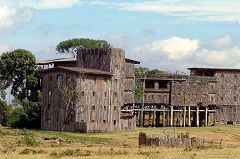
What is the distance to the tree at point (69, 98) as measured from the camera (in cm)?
8275

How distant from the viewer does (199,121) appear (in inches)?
4675

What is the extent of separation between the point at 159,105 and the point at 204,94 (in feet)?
30.8

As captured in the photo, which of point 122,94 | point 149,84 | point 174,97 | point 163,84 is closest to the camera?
point 122,94

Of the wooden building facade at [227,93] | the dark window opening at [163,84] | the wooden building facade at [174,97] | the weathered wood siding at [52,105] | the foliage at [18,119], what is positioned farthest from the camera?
the wooden building facade at [227,93]

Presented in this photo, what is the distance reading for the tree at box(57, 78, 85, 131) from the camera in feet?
271

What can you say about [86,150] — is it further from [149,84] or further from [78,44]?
[78,44]

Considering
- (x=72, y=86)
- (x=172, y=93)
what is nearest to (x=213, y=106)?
(x=172, y=93)

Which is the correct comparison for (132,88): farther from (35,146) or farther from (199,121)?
(35,146)

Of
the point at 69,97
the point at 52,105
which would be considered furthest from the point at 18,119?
the point at 69,97

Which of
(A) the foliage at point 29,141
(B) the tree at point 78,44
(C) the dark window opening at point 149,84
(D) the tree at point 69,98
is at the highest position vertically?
(B) the tree at point 78,44

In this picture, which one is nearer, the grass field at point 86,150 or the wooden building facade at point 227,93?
the grass field at point 86,150

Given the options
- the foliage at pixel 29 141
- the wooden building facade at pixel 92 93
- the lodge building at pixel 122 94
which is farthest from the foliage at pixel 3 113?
the foliage at pixel 29 141

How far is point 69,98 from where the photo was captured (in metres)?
82.4

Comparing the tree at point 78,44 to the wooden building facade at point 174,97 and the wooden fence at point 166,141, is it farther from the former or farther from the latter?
the wooden fence at point 166,141
